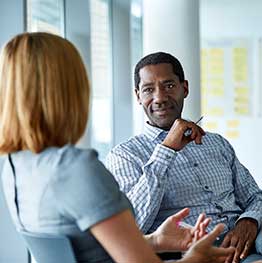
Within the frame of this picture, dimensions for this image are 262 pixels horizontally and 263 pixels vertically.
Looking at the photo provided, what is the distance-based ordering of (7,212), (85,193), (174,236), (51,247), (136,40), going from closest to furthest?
(85,193) < (51,247) < (174,236) < (7,212) < (136,40)

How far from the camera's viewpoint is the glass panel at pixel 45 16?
8.32 ft

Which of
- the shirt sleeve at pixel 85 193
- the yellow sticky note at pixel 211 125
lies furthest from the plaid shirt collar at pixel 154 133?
the yellow sticky note at pixel 211 125

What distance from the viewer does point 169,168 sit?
212 cm

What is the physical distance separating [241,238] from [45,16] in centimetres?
162

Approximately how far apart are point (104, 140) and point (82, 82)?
281cm

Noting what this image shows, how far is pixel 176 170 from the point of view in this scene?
2.17 metres

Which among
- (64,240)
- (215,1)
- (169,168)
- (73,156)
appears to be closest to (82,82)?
(73,156)

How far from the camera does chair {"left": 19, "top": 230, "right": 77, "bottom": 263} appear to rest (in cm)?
126

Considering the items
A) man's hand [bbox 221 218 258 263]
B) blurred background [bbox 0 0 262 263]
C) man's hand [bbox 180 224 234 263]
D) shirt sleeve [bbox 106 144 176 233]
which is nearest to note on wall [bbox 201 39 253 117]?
blurred background [bbox 0 0 262 263]

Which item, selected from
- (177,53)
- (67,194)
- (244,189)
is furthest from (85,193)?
(177,53)

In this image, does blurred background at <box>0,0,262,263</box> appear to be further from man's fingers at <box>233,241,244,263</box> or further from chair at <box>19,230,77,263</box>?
chair at <box>19,230,77,263</box>

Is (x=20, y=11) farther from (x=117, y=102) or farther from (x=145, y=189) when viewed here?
(x=117, y=102)

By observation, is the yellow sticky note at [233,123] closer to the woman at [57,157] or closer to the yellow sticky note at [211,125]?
the yellow sticky note at [211,125]

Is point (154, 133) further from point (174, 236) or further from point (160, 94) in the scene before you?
point (174, 236)
